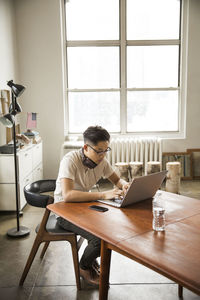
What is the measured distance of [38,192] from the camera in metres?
2.54

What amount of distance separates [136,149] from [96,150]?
331 centimetres

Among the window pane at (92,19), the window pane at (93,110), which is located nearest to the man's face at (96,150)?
the window pane at (93,110)

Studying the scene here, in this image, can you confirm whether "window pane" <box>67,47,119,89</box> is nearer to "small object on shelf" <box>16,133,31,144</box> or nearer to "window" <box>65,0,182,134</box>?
"window" <box>65,0,182,134</box>

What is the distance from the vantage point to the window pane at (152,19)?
546 cm

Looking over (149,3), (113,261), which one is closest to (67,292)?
(113,261)

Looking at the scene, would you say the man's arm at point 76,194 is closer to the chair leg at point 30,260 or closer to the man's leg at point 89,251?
the man's leg at point 89,251

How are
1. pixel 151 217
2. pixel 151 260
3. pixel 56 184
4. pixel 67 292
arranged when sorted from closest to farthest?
pixel 151 260 → pixel 151 217 → pixel 67 292 → pixel 56 184

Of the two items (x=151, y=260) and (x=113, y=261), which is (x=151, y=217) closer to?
(x=151, y=260)

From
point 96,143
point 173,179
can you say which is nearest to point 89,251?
point 96,143

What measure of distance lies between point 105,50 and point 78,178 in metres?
3.86

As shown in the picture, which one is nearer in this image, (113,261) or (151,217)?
(151,217)

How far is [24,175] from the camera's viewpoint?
4004 mm

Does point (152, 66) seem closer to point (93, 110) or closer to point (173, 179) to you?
point (93, 110)

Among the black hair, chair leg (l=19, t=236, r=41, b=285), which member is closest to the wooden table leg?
chair leg (l=19, t=236, r=41, b=285)
